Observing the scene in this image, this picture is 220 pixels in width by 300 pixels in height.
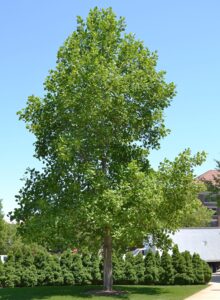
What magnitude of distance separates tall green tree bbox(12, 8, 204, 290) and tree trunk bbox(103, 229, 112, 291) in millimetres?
53

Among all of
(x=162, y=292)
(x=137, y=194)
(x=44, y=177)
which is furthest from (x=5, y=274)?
(x=137, y=194)

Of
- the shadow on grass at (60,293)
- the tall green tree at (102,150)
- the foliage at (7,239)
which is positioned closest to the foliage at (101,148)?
the tall green tree at (102,150)

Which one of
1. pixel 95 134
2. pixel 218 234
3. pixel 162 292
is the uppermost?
pixel 95 134

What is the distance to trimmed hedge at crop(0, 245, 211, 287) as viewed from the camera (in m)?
29.2

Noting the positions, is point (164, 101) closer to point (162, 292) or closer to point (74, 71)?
point (74, 71)

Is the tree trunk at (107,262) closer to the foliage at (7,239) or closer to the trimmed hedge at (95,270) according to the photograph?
the trimmed hedge at (95,270)

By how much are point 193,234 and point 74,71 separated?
73.5 ft

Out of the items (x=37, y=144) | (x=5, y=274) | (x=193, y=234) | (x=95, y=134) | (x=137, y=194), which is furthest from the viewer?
(x=193, y=234)

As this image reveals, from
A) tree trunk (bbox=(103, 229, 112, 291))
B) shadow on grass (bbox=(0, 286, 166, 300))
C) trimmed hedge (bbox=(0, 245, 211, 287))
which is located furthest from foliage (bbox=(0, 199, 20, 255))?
tree trunk (bbox=(103, 229, 112, 291))

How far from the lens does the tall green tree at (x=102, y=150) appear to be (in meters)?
22.0

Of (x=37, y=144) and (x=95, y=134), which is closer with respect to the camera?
(x=95, y=134)

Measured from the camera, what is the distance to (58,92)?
24.1 metres

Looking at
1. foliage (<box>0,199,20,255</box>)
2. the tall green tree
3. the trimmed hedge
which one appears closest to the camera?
the tall green tree

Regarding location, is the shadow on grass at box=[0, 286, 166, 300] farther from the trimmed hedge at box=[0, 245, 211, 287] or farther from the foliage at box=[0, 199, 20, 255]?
the foliage at box=[0, 199, 20, 255]
